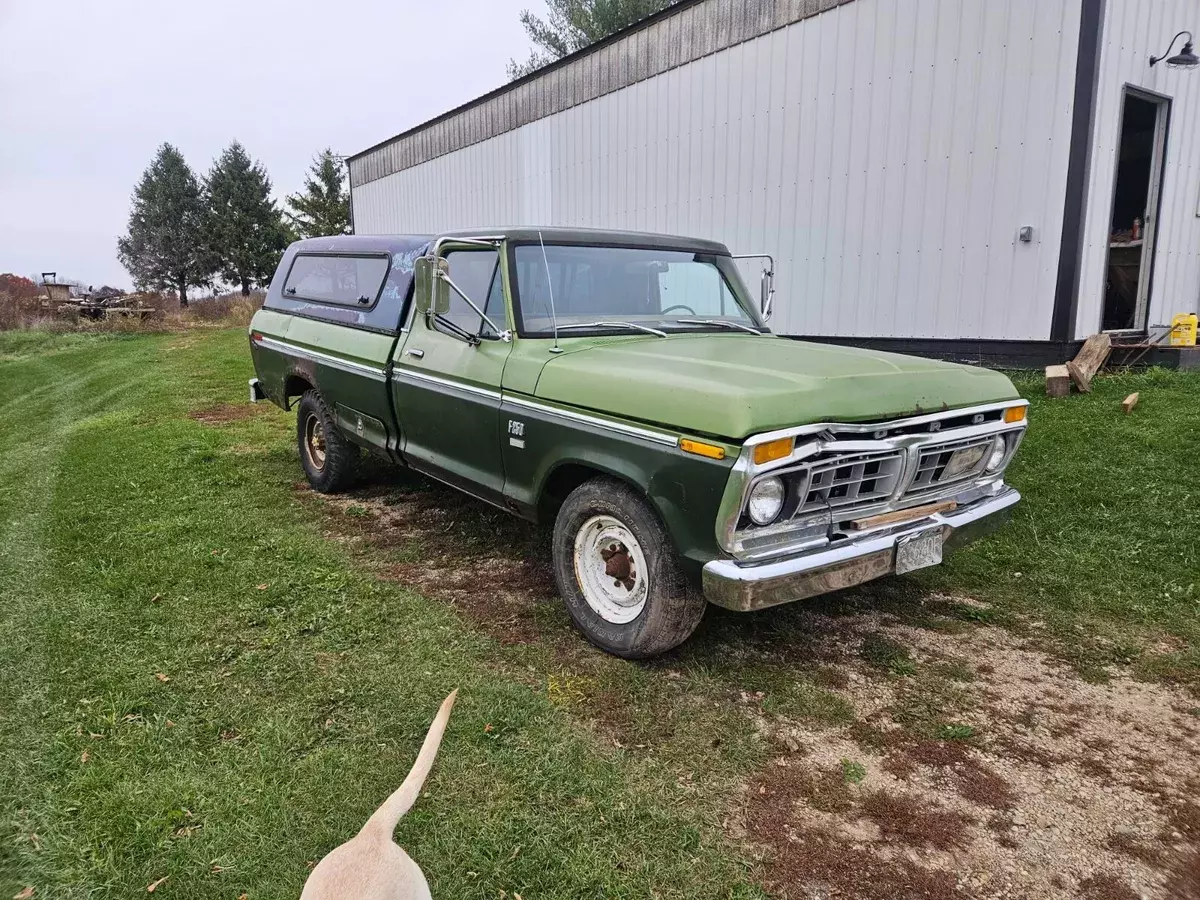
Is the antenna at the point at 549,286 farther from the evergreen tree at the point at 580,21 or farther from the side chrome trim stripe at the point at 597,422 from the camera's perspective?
the evergreen tree at the point at 580,21

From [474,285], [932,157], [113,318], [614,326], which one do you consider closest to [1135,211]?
[932,157]

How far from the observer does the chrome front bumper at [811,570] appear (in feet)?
9.45

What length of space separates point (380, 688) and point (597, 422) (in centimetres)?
146

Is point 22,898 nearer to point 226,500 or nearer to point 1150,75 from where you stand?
point 226,500

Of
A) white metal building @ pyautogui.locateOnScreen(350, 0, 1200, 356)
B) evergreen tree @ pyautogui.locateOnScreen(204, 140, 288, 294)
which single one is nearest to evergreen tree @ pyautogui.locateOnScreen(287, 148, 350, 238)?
evergreen tree @ pyautogui.locateOnScreen(204, 140, 288, 294)

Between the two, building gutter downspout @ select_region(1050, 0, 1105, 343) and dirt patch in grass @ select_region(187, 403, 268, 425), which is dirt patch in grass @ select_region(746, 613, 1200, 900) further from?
dirt patch in grass @ select_region(187, 403, 268, 425)

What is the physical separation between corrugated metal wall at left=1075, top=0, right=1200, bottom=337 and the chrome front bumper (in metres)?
5.92

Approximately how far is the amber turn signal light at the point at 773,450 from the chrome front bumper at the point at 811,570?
1.39ft

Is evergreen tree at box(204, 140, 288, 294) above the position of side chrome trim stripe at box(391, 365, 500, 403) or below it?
above

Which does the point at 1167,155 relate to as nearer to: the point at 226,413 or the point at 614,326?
the point at 614,326

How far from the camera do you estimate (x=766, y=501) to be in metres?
2.96

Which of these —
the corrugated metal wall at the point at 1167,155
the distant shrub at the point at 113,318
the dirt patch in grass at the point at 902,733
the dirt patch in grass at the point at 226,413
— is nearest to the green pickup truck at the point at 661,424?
the dirt patch in grass at the point at 902,733

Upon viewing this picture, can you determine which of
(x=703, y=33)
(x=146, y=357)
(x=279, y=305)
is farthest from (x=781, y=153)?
(x=146, y=357)

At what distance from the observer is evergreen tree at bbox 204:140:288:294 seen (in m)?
41.1
